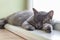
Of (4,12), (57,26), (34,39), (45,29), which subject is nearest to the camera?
(34,39)

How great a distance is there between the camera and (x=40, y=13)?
1922 mm

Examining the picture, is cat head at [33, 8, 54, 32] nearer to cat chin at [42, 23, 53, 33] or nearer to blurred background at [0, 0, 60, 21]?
cat chin at [42, 23, 53, 33]

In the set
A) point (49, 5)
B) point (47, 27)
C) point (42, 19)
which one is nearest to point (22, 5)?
point (49, 5)

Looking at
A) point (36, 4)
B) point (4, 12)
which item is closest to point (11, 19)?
point (4, 12)

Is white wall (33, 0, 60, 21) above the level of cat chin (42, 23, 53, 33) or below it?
above

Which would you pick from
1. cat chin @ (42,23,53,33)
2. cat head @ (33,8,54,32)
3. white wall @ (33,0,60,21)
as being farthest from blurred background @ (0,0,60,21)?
cat chin @ (42,23,53,33)

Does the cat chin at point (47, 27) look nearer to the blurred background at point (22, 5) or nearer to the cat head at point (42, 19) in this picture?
the cat head at point (42, 19)

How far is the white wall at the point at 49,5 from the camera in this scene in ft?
7.67

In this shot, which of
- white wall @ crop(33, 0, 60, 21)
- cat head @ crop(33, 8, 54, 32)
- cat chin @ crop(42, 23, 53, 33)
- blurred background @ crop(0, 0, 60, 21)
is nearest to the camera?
cat chin @ crop(42, 23, 53, 33)

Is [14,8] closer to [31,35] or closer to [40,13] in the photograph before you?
[40,13]

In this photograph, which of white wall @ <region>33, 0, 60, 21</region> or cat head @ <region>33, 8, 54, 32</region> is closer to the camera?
cat head @ <region>33, 8, 54, 32</region>

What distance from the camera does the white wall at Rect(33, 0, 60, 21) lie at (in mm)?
2338

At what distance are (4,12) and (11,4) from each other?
0.75 feet

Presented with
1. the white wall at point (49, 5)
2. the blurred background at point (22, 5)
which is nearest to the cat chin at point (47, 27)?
the white wall at point (49, 5)
